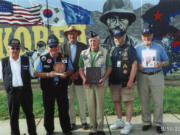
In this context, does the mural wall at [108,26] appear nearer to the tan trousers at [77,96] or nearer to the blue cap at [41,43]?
the blue cap at [41,43]

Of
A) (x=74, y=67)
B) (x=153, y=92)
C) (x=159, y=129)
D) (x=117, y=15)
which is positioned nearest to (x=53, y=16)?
(x=117, y=15)

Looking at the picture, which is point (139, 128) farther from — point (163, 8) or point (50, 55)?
point (163, 8)

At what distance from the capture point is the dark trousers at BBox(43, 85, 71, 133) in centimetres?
369

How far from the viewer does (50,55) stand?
12.2 ft

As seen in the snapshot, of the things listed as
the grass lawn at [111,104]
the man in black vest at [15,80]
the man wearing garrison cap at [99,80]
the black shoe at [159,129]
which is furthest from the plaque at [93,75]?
the grass lawn at [111,104]

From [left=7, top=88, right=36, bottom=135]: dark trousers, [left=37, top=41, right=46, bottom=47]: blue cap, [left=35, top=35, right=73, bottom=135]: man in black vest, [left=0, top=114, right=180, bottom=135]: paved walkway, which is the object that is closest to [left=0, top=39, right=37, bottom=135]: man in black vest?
[left=7, top=88, right=36, bottom=135]: dark trousers

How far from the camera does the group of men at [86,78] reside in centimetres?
352

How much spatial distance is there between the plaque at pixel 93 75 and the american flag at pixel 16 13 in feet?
11.4

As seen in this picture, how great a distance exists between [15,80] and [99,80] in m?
1.44

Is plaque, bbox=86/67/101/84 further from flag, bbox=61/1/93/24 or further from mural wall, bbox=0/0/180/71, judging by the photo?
flag, bbox=61/1/93/24

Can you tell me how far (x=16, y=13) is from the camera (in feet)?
20.6

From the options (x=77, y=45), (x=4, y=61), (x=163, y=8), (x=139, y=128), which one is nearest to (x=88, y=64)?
(x=77, y=45)

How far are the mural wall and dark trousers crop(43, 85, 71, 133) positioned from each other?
296cm

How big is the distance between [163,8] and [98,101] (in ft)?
14.0
